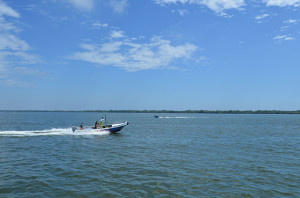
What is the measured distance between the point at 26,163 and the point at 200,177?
12736 mm

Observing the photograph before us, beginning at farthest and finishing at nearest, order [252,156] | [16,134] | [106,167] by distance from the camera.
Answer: [16,134] < [252,156] < [106,167]

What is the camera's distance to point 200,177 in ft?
43.7

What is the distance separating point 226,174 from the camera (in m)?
13.9

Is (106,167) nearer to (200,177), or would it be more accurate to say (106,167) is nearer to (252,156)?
(200,177)

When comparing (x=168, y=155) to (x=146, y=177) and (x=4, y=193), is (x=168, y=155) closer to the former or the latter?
(x=146, y=177)

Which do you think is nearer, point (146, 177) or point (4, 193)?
point (4, 193)

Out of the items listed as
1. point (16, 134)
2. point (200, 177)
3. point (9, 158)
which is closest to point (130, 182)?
point (200, 177)

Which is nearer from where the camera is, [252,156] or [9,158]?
[9,158]

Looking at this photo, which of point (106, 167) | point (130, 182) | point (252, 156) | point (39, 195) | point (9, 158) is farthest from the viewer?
point (252, 156)

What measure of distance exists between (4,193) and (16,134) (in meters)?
26.6

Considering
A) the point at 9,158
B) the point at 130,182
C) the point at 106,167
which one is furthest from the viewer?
the point at 9,158

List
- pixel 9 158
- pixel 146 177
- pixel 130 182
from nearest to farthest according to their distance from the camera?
pixel 130 182 < pixel 146 177 < pixel 9 158

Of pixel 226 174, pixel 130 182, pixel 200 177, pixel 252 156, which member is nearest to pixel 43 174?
pixel 130 182

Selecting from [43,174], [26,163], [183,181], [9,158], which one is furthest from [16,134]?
[183,181]
